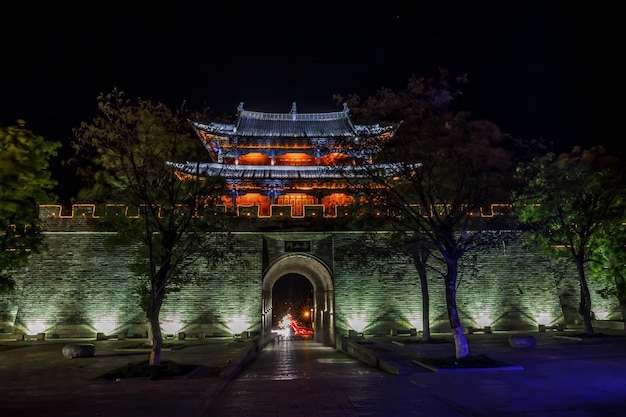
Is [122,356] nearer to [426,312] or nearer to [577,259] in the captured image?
[426,312]

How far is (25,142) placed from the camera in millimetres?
8055

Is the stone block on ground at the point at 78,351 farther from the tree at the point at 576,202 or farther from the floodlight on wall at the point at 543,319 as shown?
the floodlight on wall at the point at 543,319

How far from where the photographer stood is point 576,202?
14820 millimetres

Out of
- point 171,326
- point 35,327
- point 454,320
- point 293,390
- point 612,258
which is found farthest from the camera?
point 171,326

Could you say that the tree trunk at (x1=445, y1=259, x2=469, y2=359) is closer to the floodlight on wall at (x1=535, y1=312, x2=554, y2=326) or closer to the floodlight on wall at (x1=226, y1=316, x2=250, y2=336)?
the floodlight on wall at (x1=226, y1=316, x2=250, y2=336)

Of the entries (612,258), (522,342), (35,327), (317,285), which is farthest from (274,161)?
(612,258)

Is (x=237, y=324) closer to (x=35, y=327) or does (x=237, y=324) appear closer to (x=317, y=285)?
(x=317, y=285)

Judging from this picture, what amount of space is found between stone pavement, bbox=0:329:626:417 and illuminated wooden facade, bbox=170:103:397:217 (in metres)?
10.4

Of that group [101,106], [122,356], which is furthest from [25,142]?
[122,356]

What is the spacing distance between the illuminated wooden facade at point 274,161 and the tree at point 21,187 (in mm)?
7581

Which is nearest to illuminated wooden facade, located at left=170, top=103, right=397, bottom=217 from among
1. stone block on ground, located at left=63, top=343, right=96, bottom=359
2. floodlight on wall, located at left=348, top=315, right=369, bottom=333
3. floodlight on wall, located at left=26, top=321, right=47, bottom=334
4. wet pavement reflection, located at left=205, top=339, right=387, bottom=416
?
floodlight on wall, located at left=348, top=315, right=369, bottom=333

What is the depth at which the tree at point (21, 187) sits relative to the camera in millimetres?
6730

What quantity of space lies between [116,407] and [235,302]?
11902 mm

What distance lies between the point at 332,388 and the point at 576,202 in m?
11.1
